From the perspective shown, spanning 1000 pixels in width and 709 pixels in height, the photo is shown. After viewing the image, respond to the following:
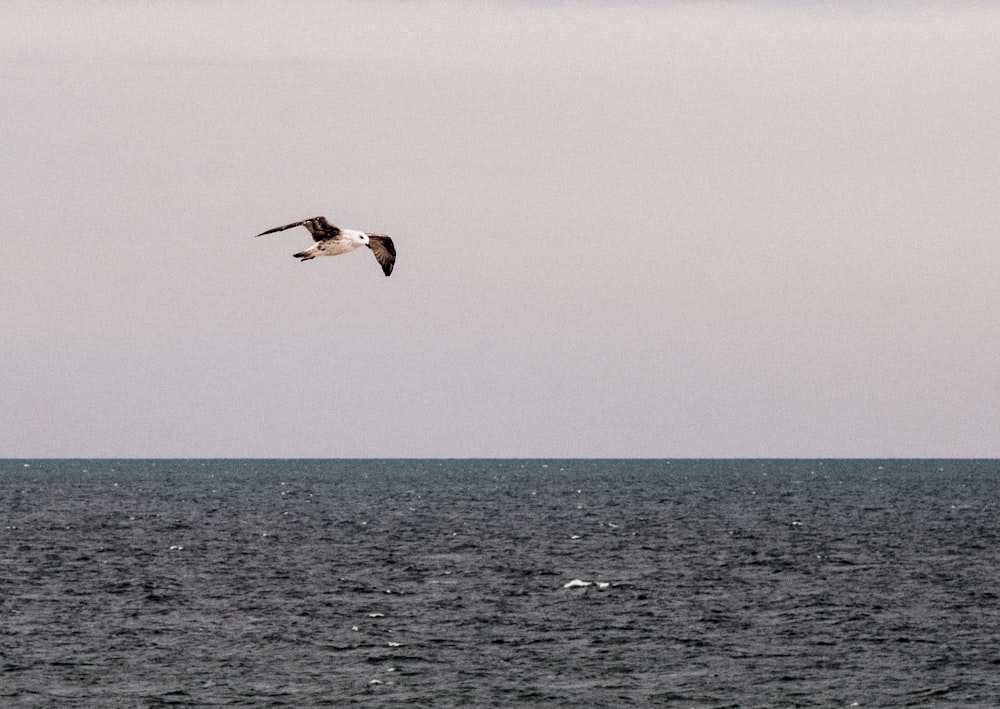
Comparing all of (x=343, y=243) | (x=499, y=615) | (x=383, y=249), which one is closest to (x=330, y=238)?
(x=343, y=243)

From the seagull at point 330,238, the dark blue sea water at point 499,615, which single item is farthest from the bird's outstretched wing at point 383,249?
the dark blue sea water at point 499,615

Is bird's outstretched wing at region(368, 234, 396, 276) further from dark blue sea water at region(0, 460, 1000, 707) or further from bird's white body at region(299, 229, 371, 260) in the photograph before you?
dark blue sea water at region(0, 460, 1000, 707)

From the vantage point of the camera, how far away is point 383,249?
26656 millimetres

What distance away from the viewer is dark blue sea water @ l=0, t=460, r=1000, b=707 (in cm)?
4931

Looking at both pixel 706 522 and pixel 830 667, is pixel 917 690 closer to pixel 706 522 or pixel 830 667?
pixel 830 667

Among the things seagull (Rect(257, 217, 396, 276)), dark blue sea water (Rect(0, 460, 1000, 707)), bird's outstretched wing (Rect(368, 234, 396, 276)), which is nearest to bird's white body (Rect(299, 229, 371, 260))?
seagull (Rect(257, 217, 396, 276))

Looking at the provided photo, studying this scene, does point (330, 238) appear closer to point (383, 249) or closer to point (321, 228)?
point (321, 228)

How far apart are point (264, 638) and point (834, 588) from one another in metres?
31.4

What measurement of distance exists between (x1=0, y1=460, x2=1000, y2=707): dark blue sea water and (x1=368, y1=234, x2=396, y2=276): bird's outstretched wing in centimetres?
2364

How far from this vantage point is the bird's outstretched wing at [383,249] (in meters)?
26.4

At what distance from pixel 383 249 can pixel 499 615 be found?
40.8 metres

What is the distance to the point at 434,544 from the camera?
103m

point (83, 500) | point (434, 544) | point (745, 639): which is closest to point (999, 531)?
point (434, 544)

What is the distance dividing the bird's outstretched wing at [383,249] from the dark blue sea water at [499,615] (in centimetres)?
2364
